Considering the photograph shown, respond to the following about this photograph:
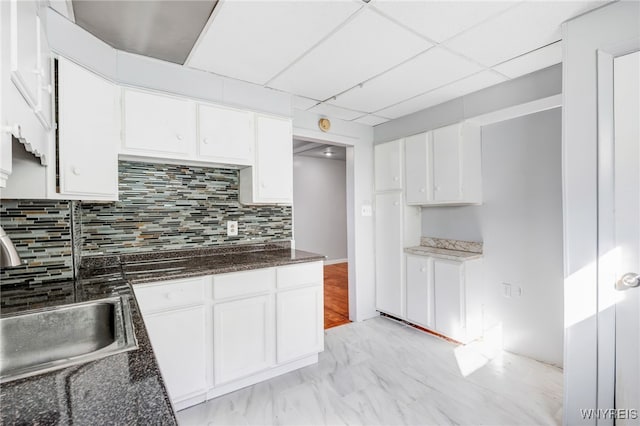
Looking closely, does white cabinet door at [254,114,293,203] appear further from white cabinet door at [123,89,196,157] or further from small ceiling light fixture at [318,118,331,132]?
small ceiling light fixture at [318,118,331,132]

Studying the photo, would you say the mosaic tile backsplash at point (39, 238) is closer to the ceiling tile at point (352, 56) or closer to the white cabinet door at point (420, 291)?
the ceiling tile at point (352, 56)

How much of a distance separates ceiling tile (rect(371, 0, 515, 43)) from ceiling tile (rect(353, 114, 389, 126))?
1.55 meters

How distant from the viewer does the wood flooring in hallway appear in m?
3.54

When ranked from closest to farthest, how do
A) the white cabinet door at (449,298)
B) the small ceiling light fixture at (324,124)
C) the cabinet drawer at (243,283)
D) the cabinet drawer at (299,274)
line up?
the cabinet drawer at (243,283), the cabinet drawer at (299,274), the white cabinet door at (449,298), the small ceiling light fixture at (324,124)

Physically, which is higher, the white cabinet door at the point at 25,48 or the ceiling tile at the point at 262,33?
the ceiling tile at the point at 262,33

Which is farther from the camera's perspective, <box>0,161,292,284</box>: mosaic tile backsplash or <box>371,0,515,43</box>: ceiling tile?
<box>0,161,292,284</box>: mosaic tile backsplash

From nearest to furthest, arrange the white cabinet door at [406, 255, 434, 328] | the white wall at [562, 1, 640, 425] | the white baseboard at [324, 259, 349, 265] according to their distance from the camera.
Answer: the white wall at [562, 1, 640, 425] < the white cabinet door at [406, 255, 434, 328] < the white baseboard at [324, 259, 349, 265]

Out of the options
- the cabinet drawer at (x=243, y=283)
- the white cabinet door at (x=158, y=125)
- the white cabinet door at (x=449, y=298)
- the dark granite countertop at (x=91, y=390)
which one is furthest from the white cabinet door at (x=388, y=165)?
the dark granite countertop at (x=91, y=390)

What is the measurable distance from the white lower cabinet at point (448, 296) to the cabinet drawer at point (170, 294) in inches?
83.1

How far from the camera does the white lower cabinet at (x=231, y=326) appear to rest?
180cm

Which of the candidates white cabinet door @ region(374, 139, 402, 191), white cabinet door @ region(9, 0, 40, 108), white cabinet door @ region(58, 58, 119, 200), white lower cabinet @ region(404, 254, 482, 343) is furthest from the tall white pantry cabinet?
white cabinet door @ region(9, 0, 40, 108)

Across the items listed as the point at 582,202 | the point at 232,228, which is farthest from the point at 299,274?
the point at 582,202

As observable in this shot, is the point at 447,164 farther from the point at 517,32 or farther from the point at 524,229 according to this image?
the point at 517,32

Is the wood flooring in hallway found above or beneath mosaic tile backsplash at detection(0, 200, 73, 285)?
beneath
